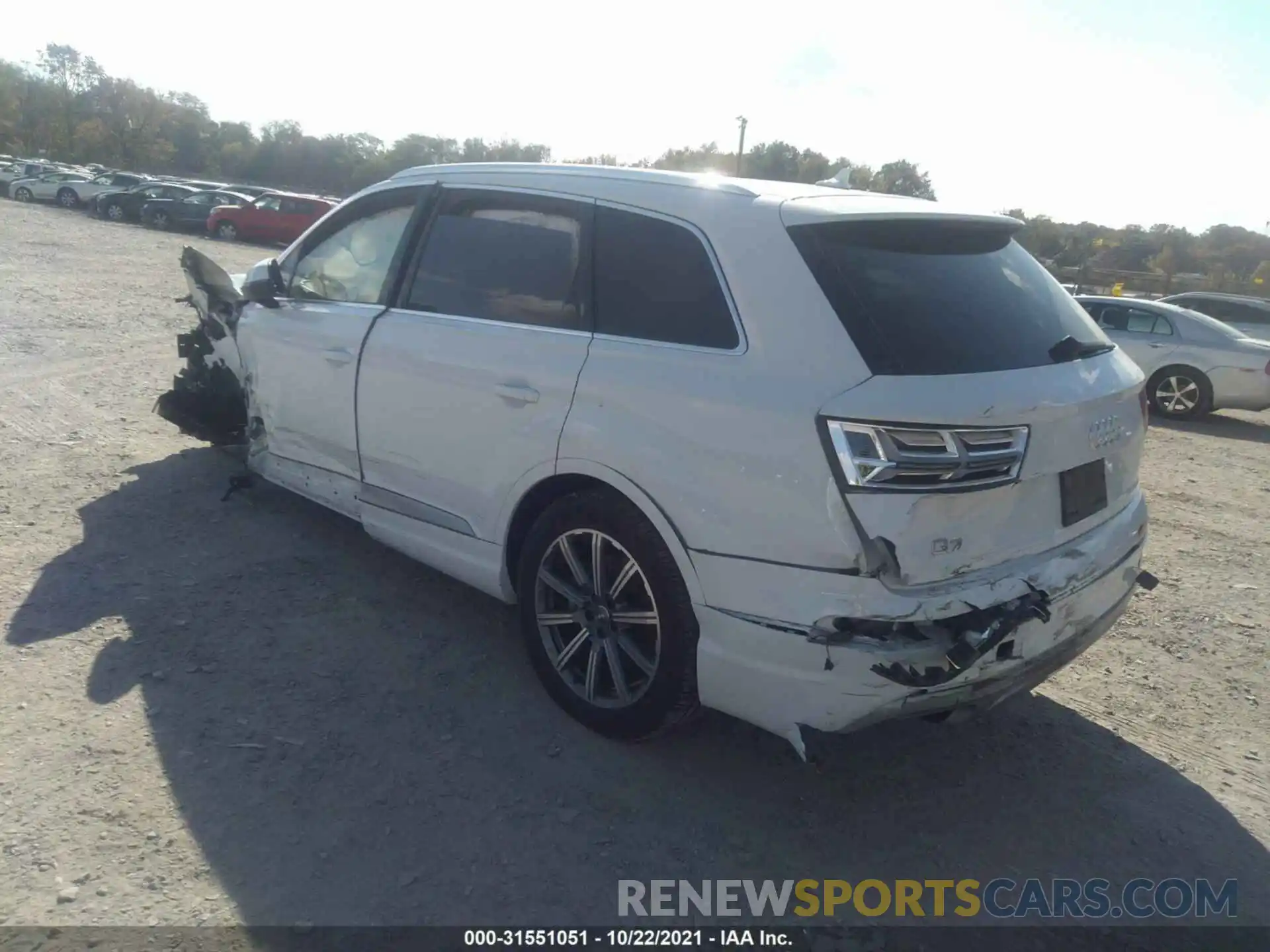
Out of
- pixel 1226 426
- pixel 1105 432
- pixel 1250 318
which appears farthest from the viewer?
pixel 1250 318

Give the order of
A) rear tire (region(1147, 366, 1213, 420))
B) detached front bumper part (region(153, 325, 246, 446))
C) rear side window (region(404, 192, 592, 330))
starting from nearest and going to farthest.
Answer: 1. rear side window (region(404, 192, 592, 330))
2. detached front bumper part (region(153, 325, 246, 446))
3. rear tire (region(1147, 366, 1213, 420))

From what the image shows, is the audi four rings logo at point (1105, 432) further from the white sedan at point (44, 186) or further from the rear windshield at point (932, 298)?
the white sedan at point (44, 186)

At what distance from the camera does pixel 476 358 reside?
3795 millimetres

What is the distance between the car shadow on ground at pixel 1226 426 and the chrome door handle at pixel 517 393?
974cm

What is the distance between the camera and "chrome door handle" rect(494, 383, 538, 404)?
3.55 m

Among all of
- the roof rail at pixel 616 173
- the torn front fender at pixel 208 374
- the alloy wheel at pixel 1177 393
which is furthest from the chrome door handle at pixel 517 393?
the alloy wheel at pixel 1177 393

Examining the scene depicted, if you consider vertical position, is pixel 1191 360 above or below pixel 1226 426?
above

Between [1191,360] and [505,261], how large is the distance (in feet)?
34.0

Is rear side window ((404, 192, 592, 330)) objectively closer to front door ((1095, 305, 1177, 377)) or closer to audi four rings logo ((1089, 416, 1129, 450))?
audi four rings logo ((1089, 416, 1129, 450))

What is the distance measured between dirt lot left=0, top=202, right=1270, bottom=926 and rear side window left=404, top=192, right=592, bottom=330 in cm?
145

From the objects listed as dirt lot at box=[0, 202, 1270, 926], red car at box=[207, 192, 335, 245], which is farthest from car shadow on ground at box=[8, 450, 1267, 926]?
red car at box=[207, 192, 335, 245]

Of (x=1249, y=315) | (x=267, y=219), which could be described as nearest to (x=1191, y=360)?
(x=1249, y=315)

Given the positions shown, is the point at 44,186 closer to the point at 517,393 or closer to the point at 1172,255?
the point at 517,393

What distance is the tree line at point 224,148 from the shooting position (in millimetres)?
46875
